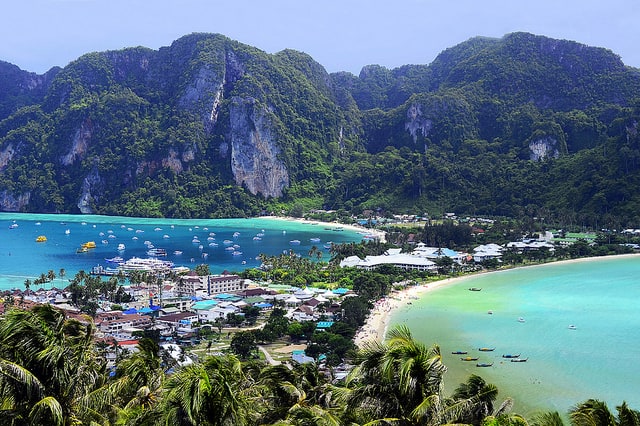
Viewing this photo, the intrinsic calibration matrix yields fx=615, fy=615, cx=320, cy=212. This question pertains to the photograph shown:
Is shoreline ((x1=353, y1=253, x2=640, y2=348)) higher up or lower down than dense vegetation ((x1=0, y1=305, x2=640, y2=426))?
lower down

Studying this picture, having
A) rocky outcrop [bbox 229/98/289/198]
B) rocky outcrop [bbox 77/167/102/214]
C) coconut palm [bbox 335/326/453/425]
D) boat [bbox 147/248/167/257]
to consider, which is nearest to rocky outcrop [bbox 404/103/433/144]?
rocky outcrop [bbox 229/98/289/198]

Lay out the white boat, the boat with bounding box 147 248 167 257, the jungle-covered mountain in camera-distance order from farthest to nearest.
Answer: the jungle-covered mountain
the boat with bounding box 147 248 167 257
the white boat

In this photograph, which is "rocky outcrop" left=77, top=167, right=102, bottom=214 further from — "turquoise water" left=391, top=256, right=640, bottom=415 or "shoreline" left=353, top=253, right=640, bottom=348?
"turquoise water" left=391, top=256, right=640, bottom=415

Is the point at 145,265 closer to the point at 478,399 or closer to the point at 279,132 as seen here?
the point at 478,399

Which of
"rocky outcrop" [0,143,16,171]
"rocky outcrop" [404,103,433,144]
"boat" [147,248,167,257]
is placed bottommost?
"boat" [147,248,167,257]

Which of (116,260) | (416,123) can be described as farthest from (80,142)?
(116,260)

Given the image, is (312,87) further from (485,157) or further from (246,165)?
(485,157)

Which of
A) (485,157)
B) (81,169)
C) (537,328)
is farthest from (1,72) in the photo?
(537,328)
